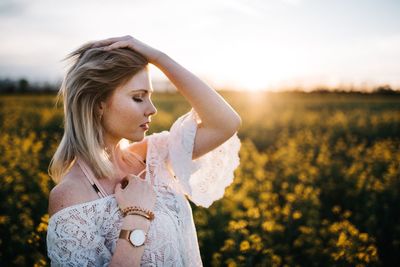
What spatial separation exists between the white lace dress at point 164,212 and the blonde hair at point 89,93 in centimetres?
23

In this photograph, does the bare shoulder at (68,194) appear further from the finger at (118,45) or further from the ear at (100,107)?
the finger at (118,45)

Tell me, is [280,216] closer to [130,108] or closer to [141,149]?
[141,149]

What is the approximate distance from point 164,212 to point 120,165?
15.2 inches

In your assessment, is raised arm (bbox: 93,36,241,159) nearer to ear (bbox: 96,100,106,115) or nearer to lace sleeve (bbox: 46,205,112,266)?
ear (bbox: 96,100,106,115)

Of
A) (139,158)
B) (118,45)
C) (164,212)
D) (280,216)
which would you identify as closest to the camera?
(118,45)

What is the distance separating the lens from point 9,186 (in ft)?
13.2

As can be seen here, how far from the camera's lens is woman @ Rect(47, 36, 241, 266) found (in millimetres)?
1521

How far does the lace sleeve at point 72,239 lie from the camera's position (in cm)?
150

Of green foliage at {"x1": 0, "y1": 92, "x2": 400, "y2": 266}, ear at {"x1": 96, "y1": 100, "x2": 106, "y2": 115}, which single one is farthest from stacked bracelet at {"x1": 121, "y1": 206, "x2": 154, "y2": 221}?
green foliage at {"x1": 0, "y1": 92, "x2": 400, "y2": 266}

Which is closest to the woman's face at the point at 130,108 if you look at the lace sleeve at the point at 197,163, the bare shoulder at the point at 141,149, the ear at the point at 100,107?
the ear at the point at 100,107

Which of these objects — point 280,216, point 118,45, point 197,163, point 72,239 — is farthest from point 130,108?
point 280,216

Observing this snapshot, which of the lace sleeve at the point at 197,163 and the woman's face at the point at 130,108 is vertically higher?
the woman's face at the point at 130,108

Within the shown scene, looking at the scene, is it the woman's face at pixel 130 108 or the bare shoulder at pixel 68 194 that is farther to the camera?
the woman's face at pixel 130 108

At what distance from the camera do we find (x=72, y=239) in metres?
1.50
